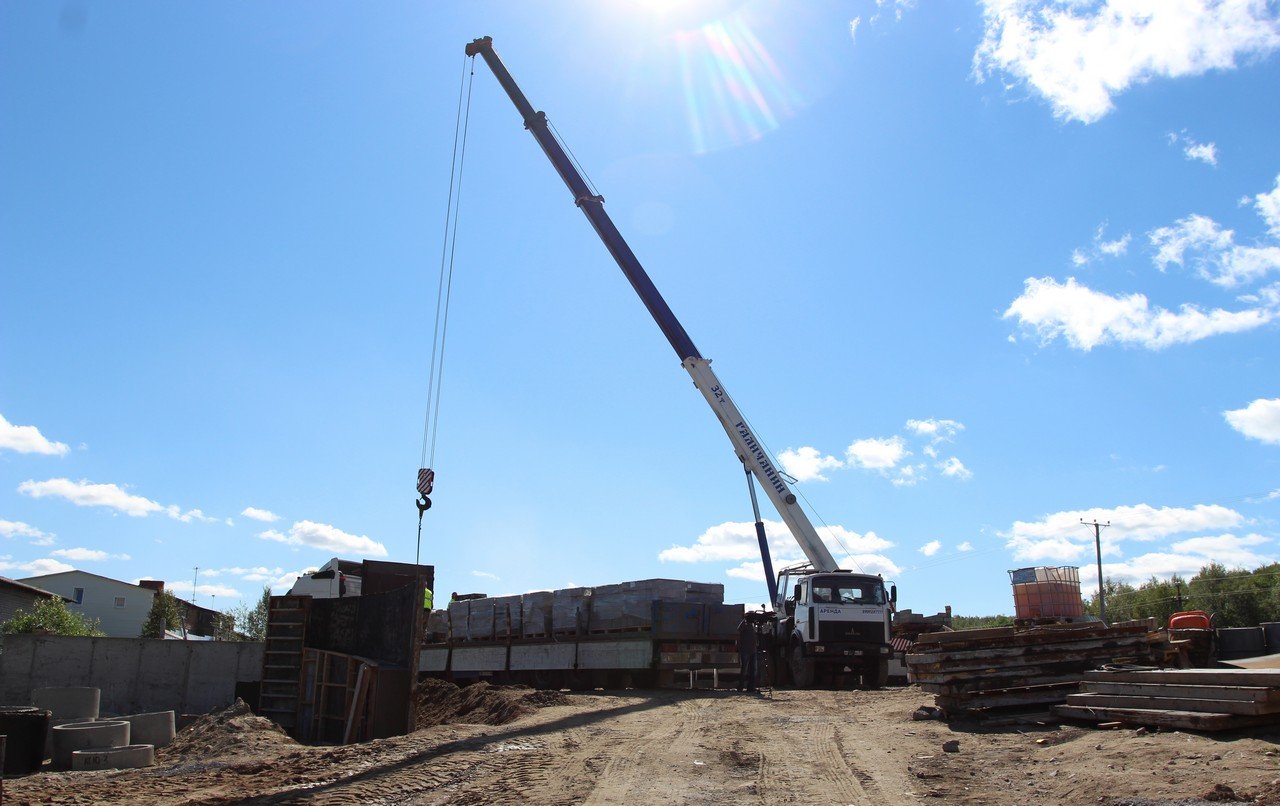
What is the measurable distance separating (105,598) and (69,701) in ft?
162

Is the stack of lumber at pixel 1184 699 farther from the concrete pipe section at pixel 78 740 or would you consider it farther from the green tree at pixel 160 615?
the green tree at pixel 160 615

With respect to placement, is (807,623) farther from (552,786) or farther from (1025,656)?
(552,786)

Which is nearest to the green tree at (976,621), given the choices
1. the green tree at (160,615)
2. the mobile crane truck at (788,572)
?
the mobile crane truck at (788,572)

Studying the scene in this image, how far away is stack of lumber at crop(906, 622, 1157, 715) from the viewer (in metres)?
10.9

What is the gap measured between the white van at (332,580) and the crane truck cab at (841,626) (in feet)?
39.7

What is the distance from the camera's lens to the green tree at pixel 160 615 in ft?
185

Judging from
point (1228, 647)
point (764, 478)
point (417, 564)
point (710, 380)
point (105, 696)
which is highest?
point (710, 380)

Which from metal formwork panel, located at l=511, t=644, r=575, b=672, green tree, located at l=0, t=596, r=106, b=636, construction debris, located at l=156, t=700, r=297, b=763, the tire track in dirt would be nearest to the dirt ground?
the tire track in dirt

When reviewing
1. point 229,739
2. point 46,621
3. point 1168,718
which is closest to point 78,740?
point 229,739

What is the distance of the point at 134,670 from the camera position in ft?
77.4

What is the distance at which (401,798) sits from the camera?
316 inches

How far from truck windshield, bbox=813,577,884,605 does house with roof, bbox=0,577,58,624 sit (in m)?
36.9

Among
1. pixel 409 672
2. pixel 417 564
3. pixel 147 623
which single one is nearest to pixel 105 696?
pixel 417 564

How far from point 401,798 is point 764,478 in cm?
1418
